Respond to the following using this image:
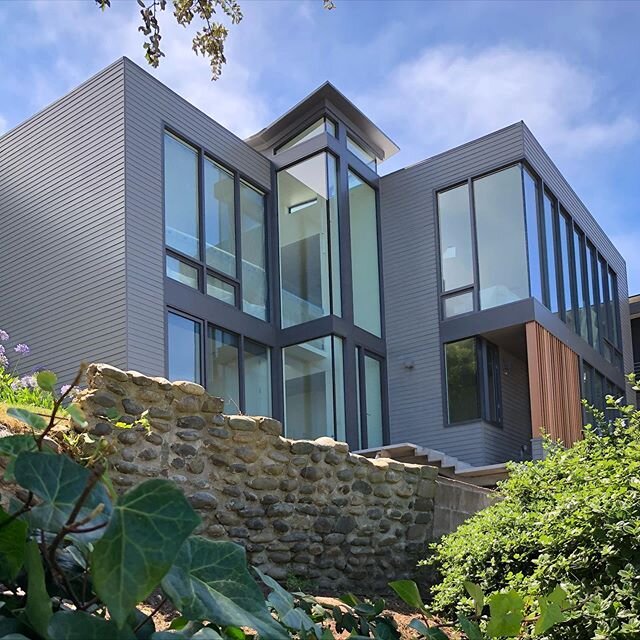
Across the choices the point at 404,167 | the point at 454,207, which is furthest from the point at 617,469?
the point at 404,167

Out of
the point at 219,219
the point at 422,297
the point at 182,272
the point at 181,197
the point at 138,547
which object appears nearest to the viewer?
the point at 138,547

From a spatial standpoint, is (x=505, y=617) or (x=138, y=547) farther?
(x=505, y=617)

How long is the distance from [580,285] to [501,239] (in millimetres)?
3684

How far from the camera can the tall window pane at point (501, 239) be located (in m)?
14.4

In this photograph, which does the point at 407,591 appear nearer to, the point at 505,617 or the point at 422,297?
the point at 505,617

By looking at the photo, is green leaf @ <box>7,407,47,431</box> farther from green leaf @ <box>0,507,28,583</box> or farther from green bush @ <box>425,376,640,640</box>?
green bush @ <box>425,376,640,640</box>

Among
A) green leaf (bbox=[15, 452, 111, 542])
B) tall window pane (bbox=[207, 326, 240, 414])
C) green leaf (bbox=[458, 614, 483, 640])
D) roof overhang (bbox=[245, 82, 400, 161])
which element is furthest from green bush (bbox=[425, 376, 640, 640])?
roof overhang (bbox=[245, 82, 400, 161])

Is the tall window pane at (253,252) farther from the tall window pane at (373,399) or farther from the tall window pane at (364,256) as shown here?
the tall window pane at (373,399)

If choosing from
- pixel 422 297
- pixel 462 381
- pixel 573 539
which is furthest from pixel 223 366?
pixel 573 539

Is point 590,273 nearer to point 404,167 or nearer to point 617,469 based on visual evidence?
point 404,167

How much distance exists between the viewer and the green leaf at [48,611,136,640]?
870mm

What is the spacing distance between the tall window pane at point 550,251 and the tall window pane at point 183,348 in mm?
6281

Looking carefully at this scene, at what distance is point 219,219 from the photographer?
1376cm

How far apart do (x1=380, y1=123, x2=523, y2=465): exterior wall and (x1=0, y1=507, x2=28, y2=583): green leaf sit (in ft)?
44.5
